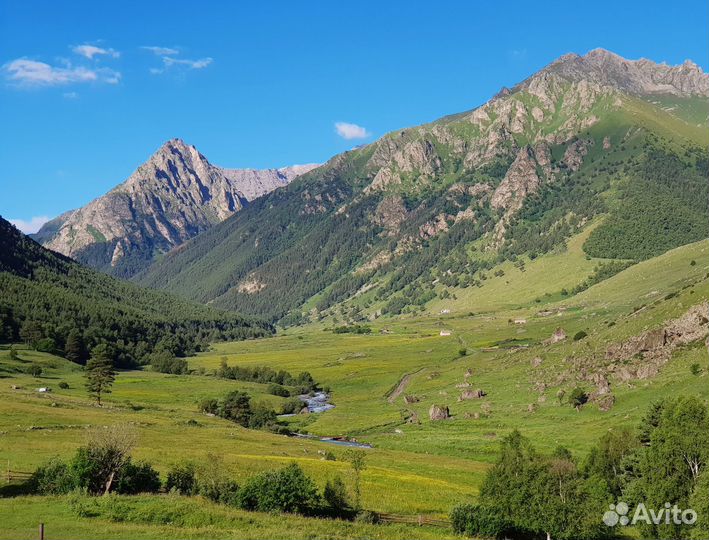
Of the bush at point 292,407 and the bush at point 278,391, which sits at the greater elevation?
the bush at point 278,391

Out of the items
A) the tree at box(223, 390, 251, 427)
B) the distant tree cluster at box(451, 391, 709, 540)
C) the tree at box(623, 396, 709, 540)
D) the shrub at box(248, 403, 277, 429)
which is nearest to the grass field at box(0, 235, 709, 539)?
→ the distant tree cluster at box(451, 391, 709, 540)

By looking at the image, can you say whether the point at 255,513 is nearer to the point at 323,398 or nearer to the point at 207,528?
the point at 207,528

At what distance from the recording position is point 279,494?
60.7m

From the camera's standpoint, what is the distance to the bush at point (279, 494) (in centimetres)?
6038

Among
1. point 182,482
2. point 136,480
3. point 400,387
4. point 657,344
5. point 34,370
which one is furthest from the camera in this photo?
point 400,387

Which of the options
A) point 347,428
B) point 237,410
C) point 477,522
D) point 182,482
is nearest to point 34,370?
point 237,410

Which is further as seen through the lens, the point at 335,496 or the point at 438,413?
the point at 438,413

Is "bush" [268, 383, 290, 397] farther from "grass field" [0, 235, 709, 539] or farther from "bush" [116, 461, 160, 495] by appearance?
"bush" [116, 461, 160, 495]

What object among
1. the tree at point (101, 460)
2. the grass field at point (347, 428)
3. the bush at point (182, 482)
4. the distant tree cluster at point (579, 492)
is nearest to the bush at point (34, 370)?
the grass field at point (347, 428)

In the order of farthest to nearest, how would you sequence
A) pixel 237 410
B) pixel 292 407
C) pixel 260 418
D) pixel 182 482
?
pixel 292 407 → pixel 237 410 → pixel 260 418 → pixel 182 482

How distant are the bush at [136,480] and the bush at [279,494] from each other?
409 inches

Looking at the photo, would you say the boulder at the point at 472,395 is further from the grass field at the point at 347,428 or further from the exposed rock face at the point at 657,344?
the exposed rock face at the point at 657,344

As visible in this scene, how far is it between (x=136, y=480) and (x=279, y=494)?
49.8 feet

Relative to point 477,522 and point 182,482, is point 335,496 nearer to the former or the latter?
point 477,522
